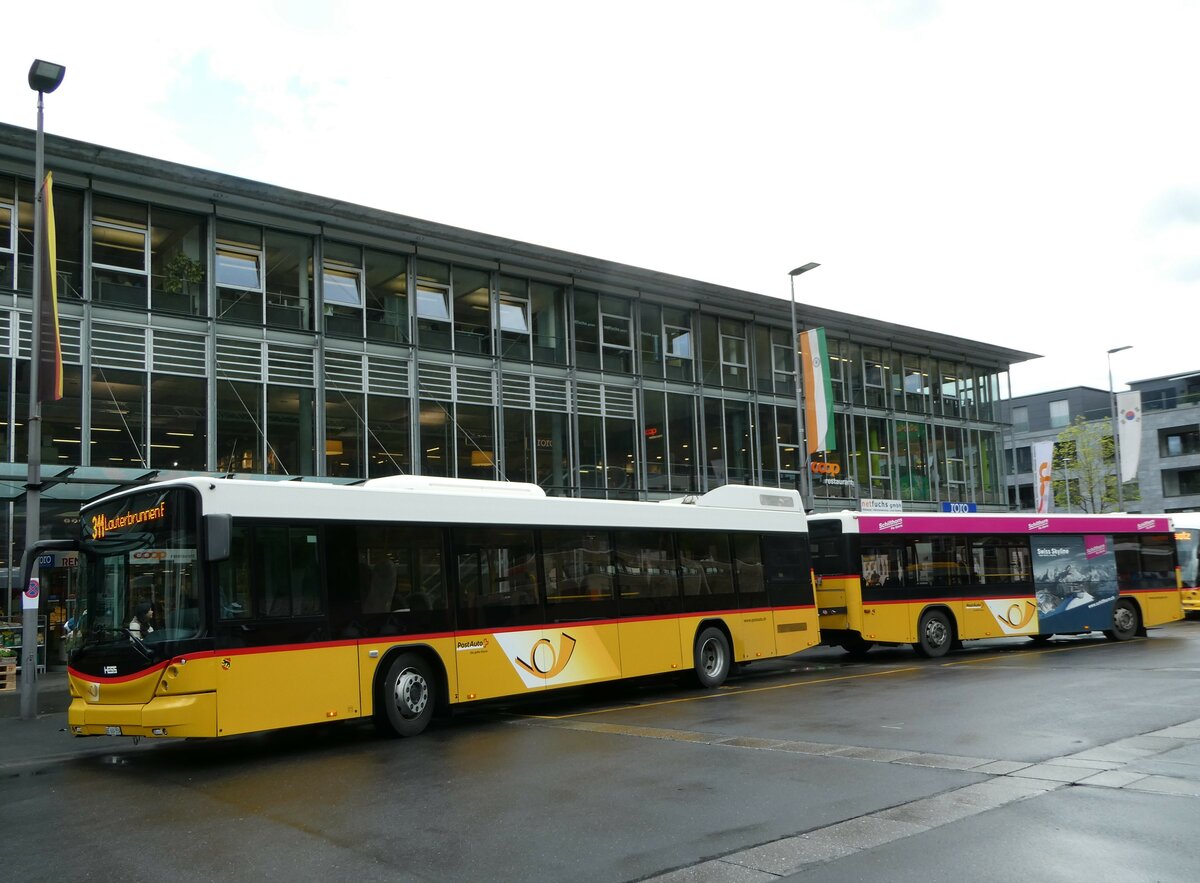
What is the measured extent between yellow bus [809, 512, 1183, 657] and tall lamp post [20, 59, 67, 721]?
1395 centimetres

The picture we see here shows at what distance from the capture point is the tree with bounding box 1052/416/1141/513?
59906 millimetres

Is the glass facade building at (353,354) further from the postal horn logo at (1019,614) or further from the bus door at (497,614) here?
the bus door at (497,614)

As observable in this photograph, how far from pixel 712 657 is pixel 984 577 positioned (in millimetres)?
7911

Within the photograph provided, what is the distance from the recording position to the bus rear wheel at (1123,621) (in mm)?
23672

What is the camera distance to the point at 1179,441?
3004 inches

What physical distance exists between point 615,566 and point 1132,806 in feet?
28.7

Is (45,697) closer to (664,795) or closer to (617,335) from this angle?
(664,795)

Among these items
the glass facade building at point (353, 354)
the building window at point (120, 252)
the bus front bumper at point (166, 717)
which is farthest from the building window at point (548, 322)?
the bus front bumper at point (166, 717)

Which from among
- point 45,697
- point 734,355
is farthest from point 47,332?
point 734,355

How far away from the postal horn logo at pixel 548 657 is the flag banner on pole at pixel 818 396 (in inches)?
617

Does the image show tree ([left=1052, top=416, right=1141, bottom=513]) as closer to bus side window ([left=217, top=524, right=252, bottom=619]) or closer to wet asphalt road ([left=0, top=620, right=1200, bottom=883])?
wet asphalt road ([left=0, top=620, right=1200, bottom=883])

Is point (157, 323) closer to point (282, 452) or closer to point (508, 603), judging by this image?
point (282, 452)

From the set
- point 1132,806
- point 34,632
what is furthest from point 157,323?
point 1132,806

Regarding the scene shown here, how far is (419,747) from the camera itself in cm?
1135
